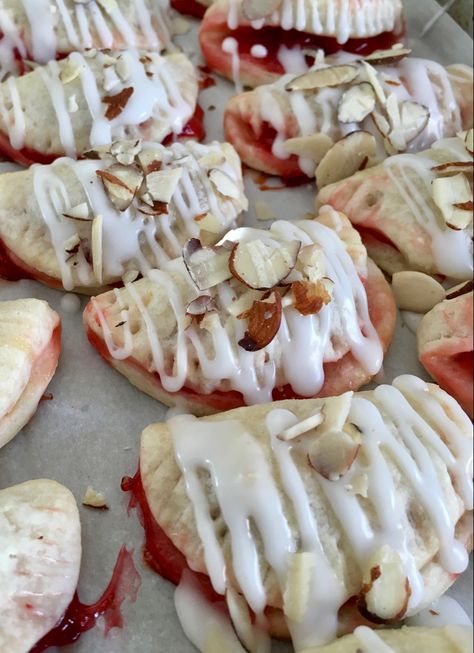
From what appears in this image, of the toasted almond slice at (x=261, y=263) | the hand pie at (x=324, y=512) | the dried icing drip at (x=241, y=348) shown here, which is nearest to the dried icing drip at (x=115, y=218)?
the dried icing drip at (x=241, y=348)

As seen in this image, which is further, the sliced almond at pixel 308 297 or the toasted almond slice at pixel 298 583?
the sliced almond at pixel 308 297

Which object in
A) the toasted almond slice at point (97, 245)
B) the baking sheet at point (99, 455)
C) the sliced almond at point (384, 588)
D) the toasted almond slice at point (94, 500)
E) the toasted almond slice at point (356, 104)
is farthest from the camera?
the toasted almond slice at point (356, 104)

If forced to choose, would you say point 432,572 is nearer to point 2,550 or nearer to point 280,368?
point 280,368

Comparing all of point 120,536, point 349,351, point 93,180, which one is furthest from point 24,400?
point 349,351

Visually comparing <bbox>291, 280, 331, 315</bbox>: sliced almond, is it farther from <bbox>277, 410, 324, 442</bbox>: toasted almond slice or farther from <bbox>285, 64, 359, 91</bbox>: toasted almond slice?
<bbox>285, 64, 359, 91</bbox>: toasted almond slice

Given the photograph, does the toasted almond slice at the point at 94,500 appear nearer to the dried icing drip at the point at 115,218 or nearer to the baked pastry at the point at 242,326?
the baked pastry at the point at 242,326

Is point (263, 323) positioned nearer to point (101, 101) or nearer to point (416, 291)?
point (416, 291)
